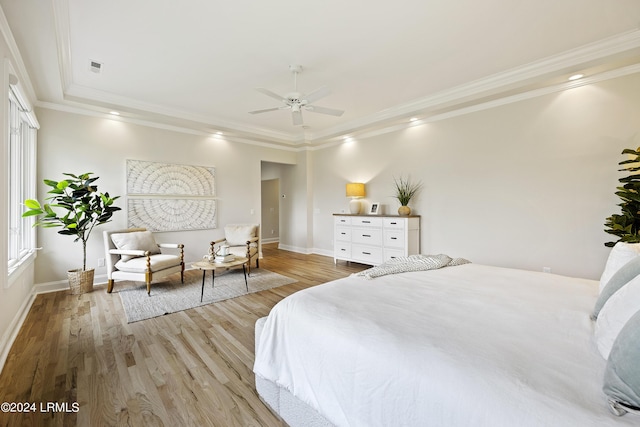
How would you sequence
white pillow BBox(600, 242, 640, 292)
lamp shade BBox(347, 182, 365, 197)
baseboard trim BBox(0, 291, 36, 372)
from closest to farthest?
white pillow BBox(600, 242, 640, 292) < baseboard trim BBox(0, 291, 36, 372) < lamp shade BBox(347, 182, 365, 197)

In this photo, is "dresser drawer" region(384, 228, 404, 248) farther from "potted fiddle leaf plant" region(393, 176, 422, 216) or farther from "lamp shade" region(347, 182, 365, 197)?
"lamp shade" region(347, 182, 365, 197)

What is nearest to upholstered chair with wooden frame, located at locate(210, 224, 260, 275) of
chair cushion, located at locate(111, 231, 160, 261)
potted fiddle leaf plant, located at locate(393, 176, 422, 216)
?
chair cushion, located at locate(111, 231, 160, 261)

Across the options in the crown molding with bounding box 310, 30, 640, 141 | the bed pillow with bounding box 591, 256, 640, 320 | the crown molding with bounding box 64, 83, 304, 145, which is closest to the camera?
the bed pillow with bounding box 591, 256, 640, 320

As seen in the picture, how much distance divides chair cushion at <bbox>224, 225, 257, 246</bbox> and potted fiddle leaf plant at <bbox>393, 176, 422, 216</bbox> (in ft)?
9.16

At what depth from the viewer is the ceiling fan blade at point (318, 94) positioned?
3115 mm

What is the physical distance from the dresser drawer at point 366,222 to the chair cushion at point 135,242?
3.49 meters

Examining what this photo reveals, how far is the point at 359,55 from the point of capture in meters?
3.21

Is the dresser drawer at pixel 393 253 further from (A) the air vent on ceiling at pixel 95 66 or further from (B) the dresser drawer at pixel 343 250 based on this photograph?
(A) the air vent on ceiling at pixel 95 66

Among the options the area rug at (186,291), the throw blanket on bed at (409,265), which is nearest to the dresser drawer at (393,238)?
the area rug at (186,291)

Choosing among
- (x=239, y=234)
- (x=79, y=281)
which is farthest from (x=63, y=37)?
(x=239, y=234)

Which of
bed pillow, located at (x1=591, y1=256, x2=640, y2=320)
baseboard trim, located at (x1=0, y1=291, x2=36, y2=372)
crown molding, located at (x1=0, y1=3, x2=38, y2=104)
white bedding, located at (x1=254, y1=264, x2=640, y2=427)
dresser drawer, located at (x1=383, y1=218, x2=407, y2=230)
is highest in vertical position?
crown molding, located at (x1=0, y1=3, x2=38, y2=104)

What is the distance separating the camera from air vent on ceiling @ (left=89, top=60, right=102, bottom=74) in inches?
131

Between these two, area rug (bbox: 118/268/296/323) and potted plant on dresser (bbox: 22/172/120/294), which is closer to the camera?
area rug (bbox: 118/268/296/323)

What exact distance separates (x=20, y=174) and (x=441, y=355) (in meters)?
4.92
